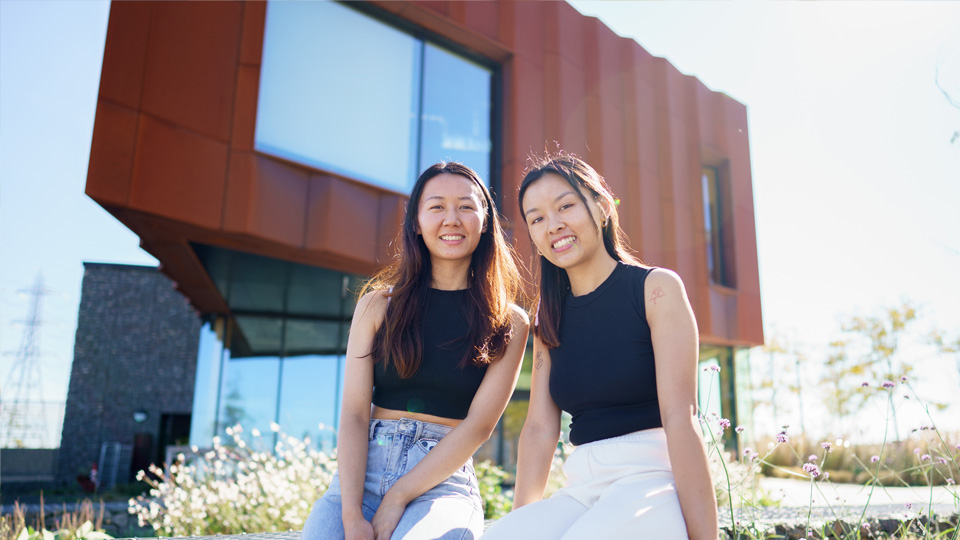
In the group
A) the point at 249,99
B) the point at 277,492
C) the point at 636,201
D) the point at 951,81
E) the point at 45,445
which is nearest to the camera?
the point at 951,81

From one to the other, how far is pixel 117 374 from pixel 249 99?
16212mm

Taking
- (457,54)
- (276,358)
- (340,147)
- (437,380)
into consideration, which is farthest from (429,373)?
(276,358)

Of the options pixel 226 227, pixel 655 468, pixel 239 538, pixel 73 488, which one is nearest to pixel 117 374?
pixel 73 488

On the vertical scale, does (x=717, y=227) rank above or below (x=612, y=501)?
above

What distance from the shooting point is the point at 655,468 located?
1.74 metres

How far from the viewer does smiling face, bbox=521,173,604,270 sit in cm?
209

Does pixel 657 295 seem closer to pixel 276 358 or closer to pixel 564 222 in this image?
pixel 564 222

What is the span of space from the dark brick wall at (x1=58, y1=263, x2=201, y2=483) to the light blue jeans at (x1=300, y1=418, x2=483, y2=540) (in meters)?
18.5

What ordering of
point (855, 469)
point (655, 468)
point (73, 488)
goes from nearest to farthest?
point (655, 468), point (855, 469), point (73, 488)

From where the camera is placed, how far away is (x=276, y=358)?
1021cm

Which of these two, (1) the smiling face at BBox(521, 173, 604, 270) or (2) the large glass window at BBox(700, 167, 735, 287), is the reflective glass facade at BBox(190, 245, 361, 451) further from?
(2) the large glass window at BBox(700, 167, 735, 287)

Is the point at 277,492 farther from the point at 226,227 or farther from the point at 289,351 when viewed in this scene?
the point at 289,351

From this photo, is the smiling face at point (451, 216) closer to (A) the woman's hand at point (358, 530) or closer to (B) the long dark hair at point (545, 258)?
(B) the long dark hair at point (545, 258)

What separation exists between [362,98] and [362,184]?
4.02 ft
